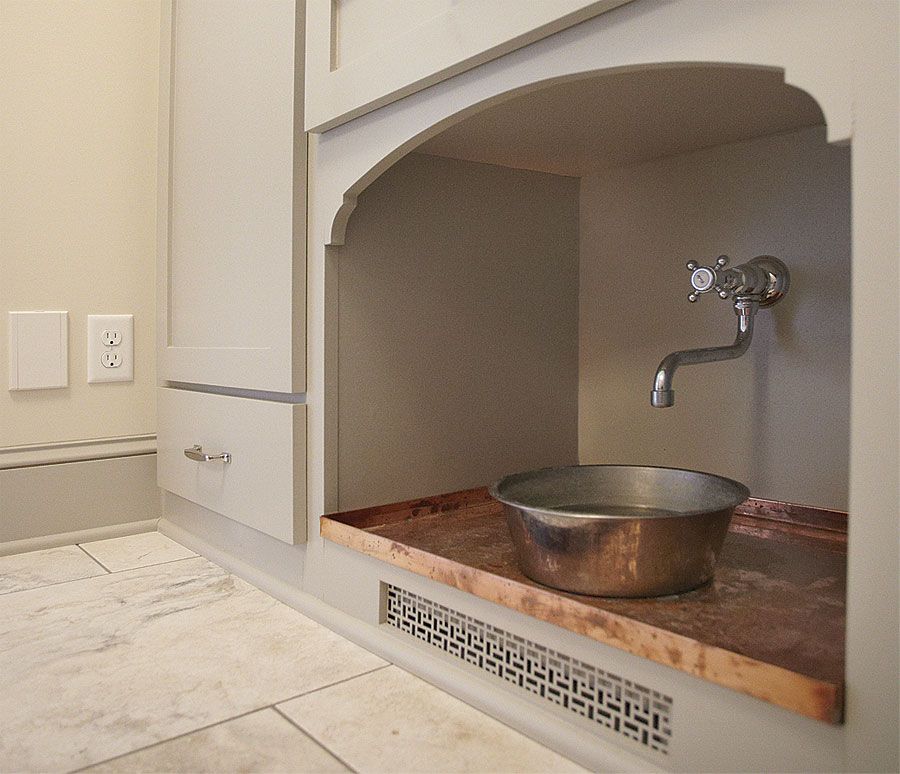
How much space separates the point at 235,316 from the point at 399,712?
56cm

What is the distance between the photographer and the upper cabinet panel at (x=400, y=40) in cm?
61

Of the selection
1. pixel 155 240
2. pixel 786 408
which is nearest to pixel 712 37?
pixel 786 408

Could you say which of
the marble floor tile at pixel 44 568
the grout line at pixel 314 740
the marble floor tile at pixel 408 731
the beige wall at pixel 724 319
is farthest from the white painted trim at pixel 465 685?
the beige wall at pixel 724 319

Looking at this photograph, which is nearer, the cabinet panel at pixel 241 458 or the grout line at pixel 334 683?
the grout line at pixel 334 683

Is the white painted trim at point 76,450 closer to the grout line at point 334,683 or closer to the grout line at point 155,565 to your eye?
the grout line at point 155,565

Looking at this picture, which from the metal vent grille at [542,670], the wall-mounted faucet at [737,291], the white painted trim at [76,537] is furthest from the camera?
the white painted trim at [76,537]

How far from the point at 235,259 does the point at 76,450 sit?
47 cm

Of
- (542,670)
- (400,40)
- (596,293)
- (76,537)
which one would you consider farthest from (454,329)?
(76,537)

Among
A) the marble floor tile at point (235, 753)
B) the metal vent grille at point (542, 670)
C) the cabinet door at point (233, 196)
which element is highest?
the cabinet door at point (233, 196)

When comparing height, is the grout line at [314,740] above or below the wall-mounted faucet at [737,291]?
below

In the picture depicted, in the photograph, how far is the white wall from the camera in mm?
912

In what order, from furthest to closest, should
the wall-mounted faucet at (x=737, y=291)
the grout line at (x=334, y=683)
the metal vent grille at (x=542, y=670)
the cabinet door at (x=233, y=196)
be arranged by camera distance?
the cabinet door at (x=233, y=196) < the wall-mounted faucet at (x=737, y=291) < the grout line at (x=334, y=683) < the metal vent grille at (x=542, y=670)

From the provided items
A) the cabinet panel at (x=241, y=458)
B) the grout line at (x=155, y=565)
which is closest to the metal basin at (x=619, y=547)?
the cabinet panel at (x=241, y=458)

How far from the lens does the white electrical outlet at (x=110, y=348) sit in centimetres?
125
